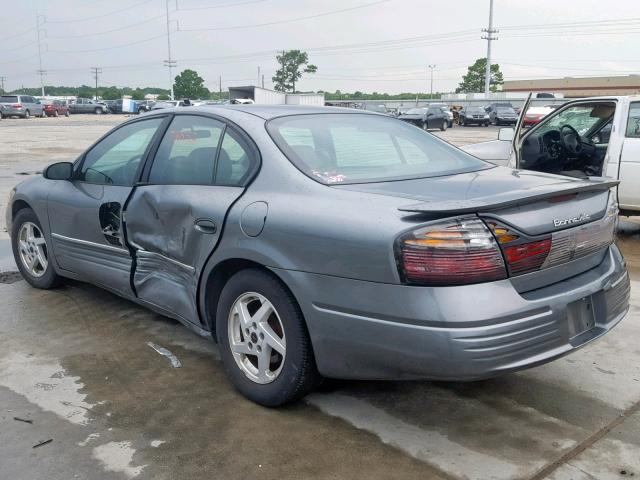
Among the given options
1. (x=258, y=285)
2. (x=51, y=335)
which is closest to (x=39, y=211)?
(x=51, y=335)

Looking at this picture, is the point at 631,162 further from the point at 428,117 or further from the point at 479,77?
the point at 479,77

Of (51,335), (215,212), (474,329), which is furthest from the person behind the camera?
(51,335)

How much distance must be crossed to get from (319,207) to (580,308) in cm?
129

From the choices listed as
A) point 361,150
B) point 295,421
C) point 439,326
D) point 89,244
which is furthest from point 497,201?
point 89,244

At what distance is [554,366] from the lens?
3.87 meters

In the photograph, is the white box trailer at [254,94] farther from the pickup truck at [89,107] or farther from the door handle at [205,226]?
the door handle at [205,226]

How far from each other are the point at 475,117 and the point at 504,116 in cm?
247

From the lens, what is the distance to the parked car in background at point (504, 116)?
43.3 meters

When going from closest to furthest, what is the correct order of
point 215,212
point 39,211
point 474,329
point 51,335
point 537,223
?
point 474,329
point 537,223
point 215,212
point 51,335
point 39,211

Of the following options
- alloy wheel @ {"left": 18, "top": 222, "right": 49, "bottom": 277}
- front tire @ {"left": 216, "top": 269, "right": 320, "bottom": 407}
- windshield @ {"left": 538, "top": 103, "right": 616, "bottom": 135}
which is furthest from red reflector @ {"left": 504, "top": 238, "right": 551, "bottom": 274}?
windshield @ {"left": 538, "top": 103, "right": 616, "bottom": 135}

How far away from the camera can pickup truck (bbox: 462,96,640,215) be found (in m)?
7.11

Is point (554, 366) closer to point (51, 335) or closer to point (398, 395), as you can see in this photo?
point (398, 395)

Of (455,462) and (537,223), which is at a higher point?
(537,223)

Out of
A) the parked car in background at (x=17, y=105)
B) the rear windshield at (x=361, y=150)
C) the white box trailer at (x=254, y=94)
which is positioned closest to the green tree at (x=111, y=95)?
the parked car in background at (x=17, y=105)
